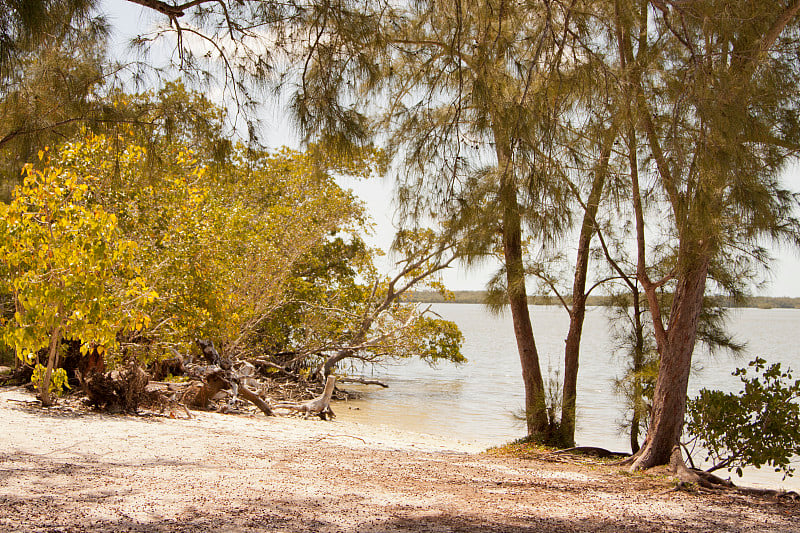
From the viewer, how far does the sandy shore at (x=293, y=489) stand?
3.28 meters

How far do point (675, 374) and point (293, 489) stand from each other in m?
3.55

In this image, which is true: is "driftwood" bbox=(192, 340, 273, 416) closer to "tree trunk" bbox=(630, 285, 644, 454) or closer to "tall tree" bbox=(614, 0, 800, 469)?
"tree trunk" bbox=(630, 285, 644, 454)

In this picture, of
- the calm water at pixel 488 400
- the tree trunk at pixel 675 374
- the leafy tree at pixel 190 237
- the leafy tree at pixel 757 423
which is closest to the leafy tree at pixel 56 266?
the leafy tree at pixel 190 237

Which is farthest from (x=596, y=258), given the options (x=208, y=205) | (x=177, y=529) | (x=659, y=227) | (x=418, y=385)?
(x=418, y=385)

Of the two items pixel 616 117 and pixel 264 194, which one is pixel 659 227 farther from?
pixel 264 194

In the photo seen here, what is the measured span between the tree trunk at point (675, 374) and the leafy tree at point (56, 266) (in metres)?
4.69

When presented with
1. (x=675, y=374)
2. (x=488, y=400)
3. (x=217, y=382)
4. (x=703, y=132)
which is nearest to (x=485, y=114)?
(x=703, y=132)

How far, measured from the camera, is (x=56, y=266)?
6.04m

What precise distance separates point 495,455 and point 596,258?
2674 millimetres

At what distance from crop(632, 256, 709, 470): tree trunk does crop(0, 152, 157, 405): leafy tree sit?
15.4ft

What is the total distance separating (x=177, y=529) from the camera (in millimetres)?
3020

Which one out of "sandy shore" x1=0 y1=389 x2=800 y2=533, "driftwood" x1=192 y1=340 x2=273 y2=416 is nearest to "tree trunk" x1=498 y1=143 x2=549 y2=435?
"sandy shore" x1=0 y1=389 x2=800 y2=533

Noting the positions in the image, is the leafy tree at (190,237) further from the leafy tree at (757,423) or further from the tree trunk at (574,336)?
the leafy tree at (757,423)

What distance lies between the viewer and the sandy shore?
328cm
